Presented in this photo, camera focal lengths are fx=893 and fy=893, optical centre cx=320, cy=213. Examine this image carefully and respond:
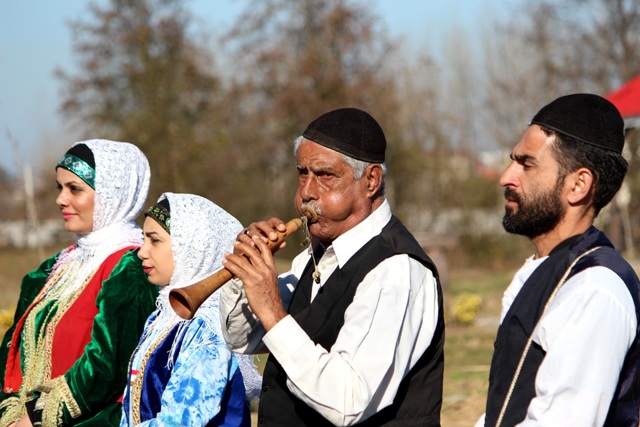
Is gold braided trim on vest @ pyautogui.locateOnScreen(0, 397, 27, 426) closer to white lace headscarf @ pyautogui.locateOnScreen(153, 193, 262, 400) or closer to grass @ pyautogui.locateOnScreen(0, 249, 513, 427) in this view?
white lace headscarf @ pyautogui.locateOnScreen(153, 193, 262, 400)

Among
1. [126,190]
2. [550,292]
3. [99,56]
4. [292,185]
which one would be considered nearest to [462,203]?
[292,185]

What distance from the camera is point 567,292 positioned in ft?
8.07

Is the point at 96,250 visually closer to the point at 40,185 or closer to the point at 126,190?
the point at 126,190

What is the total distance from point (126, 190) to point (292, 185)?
56.7 feet

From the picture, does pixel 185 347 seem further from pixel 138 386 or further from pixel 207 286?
pixel 207 286

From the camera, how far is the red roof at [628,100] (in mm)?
15859

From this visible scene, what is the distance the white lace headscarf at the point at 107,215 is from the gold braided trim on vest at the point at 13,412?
0.57 m

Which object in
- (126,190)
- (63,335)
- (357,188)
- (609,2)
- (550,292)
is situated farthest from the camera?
(609,2)

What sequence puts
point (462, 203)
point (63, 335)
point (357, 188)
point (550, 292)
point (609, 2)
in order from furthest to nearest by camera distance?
point (609, 2)
point (462, 203)
point (63, 335)
point (357, 188)
point (550, 292)

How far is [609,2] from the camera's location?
25.9 metres

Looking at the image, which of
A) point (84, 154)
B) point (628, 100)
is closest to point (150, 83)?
point (628, 100)

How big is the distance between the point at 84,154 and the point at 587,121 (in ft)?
8.85

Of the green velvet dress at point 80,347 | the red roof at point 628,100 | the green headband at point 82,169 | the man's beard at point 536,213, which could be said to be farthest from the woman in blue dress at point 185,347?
the red roof at point 628,100

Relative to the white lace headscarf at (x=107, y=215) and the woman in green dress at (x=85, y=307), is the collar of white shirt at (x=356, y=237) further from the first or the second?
the white lace headscarf at (x=107, y=215)
